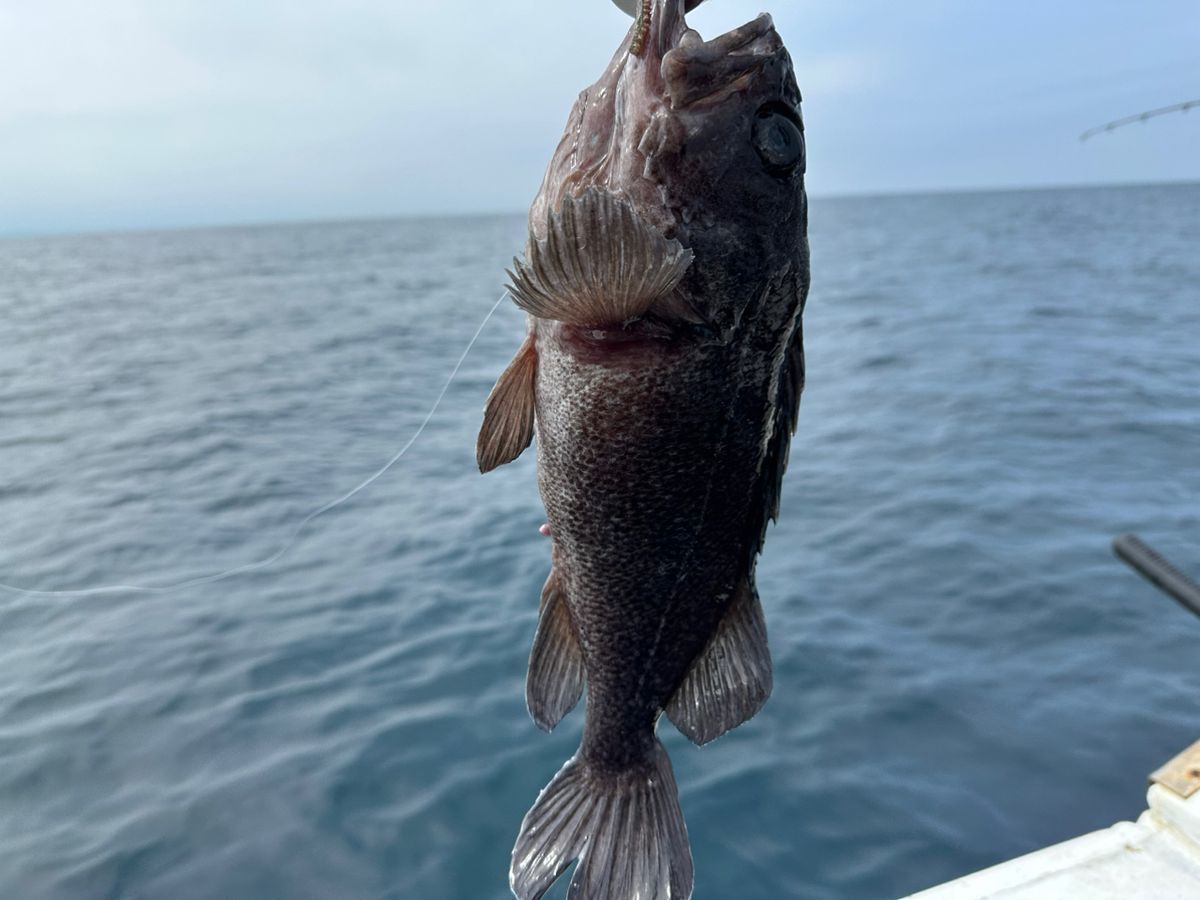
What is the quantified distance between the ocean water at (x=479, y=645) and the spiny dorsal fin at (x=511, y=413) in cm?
295

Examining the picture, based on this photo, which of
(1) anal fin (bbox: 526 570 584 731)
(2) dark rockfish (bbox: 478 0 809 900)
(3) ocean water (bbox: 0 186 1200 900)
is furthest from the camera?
(3) ocean water (bbox: 0 186 1200 900)

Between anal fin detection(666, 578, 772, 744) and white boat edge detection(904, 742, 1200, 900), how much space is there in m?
1.26

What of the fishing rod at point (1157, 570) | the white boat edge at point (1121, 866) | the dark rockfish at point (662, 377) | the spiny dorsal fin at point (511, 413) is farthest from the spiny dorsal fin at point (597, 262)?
the white boat edge at point (1121, 866)

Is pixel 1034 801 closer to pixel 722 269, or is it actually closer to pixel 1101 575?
pixel 1101 575

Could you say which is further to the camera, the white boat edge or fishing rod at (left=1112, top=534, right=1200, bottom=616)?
the white boat edge

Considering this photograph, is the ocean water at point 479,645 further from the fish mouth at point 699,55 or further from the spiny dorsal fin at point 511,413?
the fish mouth at point 699,55

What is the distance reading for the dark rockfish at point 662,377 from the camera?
6.45 ft

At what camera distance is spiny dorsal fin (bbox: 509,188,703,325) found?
5.78 feet

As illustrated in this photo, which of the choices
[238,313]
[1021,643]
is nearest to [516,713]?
[1021,643]

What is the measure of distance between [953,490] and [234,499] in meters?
7.30

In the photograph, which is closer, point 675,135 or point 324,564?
point 675,135

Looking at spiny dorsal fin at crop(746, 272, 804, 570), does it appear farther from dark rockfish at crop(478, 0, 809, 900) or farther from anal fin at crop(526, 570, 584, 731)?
anal fin at crop(526, 570, 584, 731)

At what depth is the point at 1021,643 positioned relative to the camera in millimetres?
6258

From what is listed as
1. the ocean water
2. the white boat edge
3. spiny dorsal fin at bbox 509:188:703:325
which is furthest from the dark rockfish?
the ocean water
